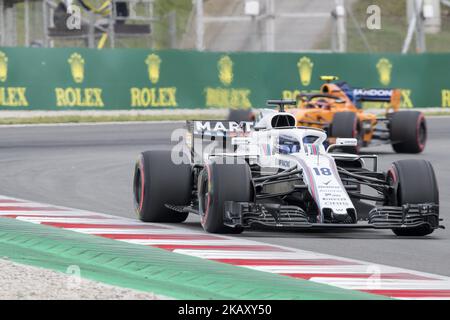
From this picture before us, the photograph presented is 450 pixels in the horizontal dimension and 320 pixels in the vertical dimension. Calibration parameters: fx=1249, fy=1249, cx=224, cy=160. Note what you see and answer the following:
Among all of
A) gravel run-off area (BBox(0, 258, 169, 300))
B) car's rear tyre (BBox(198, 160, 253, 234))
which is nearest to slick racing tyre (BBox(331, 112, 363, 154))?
car's rear tyre (BBox(198, 160, 253, 234))

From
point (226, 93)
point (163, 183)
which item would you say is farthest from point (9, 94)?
point (163, 183)

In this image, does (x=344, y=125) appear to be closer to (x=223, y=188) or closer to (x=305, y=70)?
(x=223, y=188)

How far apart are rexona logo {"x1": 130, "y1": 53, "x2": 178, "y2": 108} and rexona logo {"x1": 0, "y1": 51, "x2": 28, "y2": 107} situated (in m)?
3.40

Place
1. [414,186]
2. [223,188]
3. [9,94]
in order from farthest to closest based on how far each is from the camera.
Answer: [9,94] < [414,186] < [223,188]

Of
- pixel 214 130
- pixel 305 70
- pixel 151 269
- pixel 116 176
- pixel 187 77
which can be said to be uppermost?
pixel 305 70

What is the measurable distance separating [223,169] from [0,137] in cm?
1616

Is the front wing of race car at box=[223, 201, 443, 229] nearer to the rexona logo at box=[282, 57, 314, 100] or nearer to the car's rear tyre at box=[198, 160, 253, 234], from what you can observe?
the car's rear tyre at box=[198, 160, 253, 234]

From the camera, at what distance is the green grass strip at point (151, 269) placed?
330 inches

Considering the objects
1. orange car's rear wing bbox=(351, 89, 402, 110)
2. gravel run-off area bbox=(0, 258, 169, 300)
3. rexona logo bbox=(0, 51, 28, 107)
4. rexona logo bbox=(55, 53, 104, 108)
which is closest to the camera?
gravel run-off area bbox=(0, 258, 169, 300)

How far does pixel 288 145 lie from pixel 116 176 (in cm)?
646

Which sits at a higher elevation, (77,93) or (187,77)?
(187,77)

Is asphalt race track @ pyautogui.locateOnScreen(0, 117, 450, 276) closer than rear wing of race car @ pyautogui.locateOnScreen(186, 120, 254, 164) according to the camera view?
Yes

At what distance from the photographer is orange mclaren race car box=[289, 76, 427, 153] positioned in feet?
76.3

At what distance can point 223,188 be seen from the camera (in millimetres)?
11250
